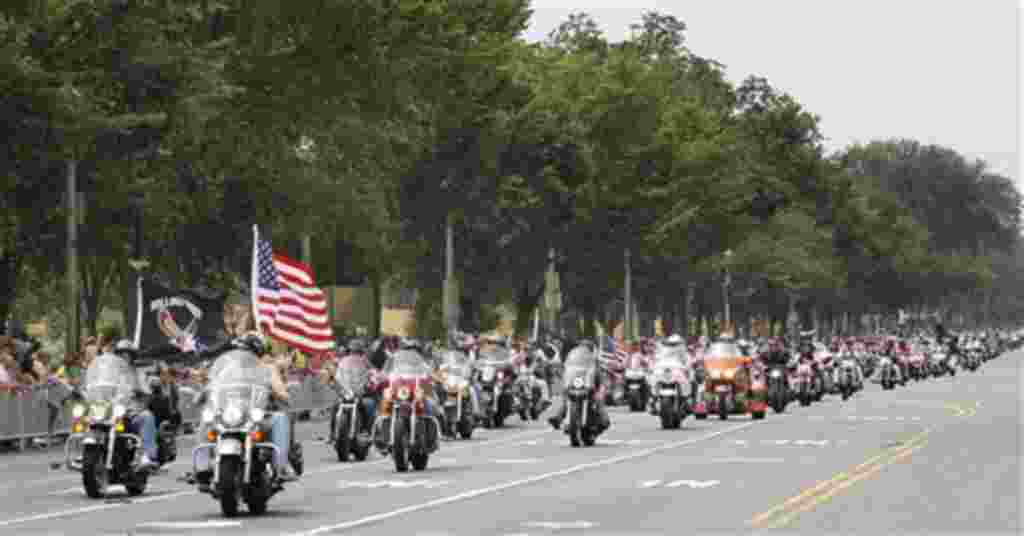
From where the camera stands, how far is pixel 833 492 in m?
26.0

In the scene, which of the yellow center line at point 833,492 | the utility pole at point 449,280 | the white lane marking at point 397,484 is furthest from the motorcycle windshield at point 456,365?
the utility pole at point 449,280

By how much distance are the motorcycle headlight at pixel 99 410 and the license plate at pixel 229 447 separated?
347 cm

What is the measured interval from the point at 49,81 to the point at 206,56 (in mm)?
7085

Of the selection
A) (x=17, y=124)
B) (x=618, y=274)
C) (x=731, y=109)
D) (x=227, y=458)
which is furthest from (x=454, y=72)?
(x=731, y=109)

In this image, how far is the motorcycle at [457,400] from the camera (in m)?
41.3

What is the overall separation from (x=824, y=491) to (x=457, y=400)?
15.9 meters

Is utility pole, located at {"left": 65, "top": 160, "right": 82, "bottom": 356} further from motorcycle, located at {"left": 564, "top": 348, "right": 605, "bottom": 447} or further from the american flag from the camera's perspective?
motorcycle, located at {"left": 564, "top": 348, "right": 605, "bottom": 447}

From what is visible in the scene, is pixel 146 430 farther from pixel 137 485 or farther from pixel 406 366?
pixel 406 366

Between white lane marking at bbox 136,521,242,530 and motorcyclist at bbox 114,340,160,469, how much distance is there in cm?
403

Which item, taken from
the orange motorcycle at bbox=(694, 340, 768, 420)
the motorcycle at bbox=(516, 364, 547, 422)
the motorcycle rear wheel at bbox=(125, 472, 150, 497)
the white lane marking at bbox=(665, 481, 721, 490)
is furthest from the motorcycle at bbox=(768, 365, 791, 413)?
the motorcycle rear wheel at bbox=(125, 472, 150, 497)

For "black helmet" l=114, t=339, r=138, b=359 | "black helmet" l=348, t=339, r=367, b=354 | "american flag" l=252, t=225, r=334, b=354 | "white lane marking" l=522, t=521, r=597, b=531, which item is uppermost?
"american flag" l=252, t=225, r=334, b=354

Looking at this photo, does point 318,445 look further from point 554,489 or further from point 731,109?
point 731,109

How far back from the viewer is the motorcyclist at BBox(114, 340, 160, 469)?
25.7 meters

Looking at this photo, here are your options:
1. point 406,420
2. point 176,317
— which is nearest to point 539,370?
point 176,317
